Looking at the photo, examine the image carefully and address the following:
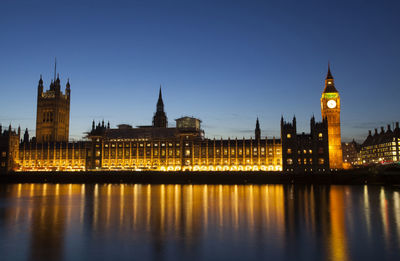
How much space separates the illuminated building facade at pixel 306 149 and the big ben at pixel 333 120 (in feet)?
36.6

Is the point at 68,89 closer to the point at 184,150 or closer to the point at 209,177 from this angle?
the point at 184,150

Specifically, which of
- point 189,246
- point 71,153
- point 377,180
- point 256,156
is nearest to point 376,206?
point 189,246

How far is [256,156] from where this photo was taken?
11806 cm

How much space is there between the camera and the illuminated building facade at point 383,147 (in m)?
144

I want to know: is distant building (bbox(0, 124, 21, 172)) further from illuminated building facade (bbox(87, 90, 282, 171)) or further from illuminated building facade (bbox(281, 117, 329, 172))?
illuminated building facade (bbox(281, 117, 329, 172))

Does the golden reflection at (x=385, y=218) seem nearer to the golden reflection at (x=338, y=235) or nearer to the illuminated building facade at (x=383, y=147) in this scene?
the golden reflection at (x=338, y=235)

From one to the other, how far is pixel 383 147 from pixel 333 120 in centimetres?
4943

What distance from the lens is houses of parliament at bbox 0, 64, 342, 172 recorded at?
109875 mm

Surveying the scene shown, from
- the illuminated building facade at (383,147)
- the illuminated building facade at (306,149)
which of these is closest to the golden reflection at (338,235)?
the illuminated building facade at (306,149)

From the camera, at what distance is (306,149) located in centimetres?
10906

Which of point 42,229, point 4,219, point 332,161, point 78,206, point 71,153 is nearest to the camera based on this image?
point 42,229

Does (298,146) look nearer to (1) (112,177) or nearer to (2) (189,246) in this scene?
(1) (112,177)

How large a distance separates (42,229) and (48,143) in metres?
117

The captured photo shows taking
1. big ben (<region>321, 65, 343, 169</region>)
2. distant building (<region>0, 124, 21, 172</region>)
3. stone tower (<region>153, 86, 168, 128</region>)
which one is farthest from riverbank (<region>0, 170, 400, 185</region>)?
stone tower (<region>153, 86, 168, 128</region>)
